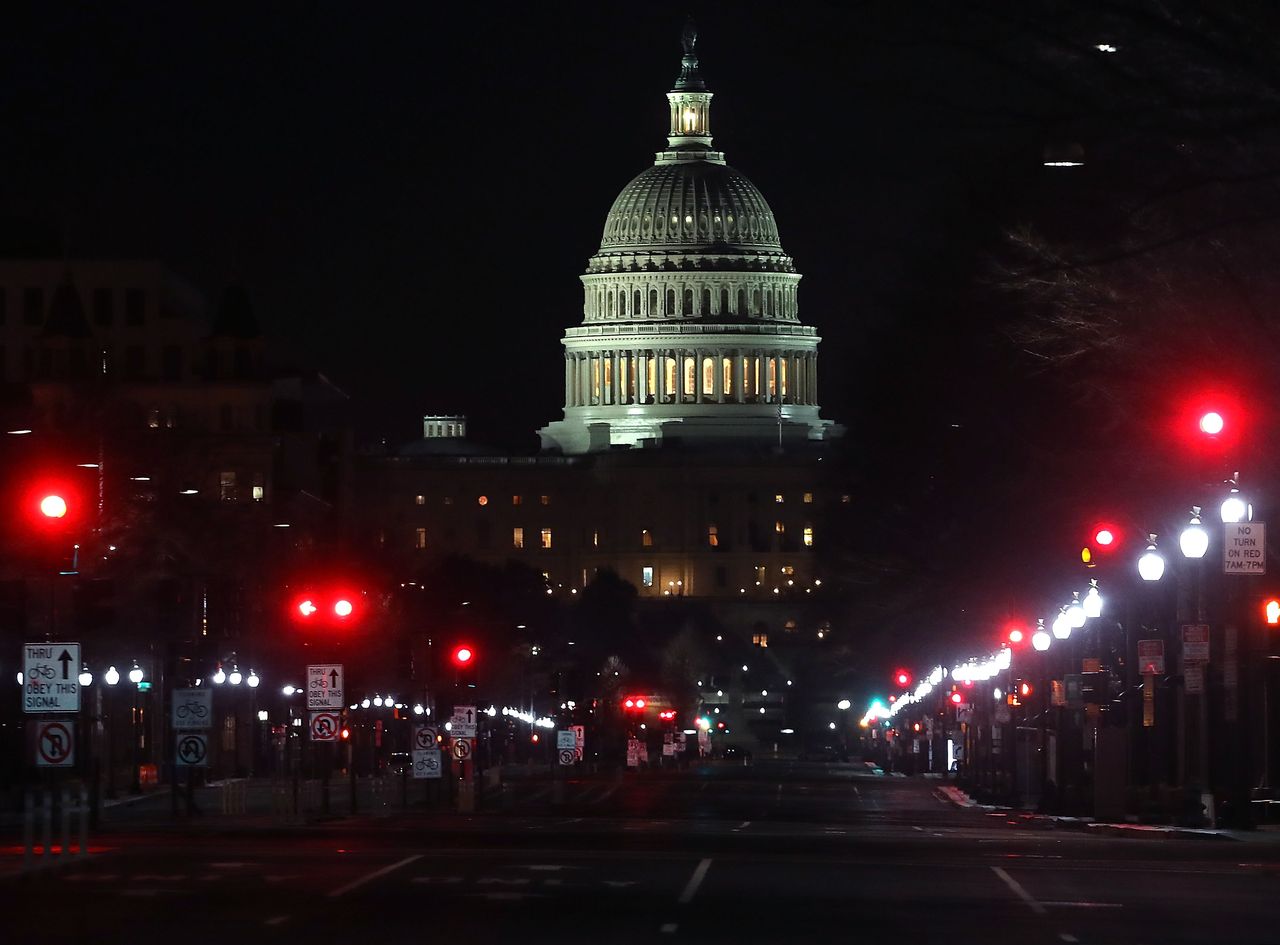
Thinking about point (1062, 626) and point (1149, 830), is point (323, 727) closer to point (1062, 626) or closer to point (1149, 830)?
point (1062, 626)

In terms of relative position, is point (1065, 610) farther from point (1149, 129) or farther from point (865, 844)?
point (1149, 129)

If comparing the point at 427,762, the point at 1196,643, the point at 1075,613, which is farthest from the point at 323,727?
the point at 1196,643

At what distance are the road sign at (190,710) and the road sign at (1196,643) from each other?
Result: 16.9 meters

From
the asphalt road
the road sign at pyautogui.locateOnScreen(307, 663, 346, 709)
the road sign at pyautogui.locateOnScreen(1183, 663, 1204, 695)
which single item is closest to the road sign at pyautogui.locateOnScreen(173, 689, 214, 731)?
the asphalt road

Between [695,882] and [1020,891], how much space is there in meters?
3.48

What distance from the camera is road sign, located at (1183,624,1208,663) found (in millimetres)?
49312

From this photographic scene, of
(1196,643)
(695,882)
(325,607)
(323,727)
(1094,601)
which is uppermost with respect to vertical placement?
(325,607)

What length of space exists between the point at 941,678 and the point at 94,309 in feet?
153

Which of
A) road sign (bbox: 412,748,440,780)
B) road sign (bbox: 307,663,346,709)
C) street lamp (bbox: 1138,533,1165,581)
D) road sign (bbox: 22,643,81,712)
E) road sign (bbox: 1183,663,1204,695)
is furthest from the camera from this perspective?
road sign (bbox: 412,748,440,780)

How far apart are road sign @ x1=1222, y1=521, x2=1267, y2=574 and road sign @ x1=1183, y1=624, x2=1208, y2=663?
571 centimetres

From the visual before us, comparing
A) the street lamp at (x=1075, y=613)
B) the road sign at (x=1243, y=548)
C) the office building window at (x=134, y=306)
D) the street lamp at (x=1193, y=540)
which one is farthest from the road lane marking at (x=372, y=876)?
the office building window at (x=134, y=306)

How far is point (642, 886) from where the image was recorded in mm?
32281

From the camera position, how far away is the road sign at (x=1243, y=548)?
142 ft

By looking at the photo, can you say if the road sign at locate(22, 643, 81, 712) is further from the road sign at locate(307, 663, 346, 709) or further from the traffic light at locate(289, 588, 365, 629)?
the traffic light at locate(289, 588, 365, 629)
